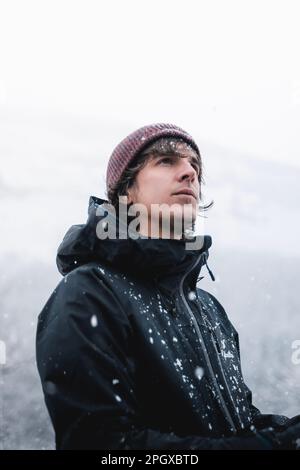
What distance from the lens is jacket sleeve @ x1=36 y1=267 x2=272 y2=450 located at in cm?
126

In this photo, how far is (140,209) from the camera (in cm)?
207

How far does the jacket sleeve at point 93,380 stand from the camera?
49.8 inches

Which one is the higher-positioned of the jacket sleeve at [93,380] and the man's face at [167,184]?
the man's face at [167,184]

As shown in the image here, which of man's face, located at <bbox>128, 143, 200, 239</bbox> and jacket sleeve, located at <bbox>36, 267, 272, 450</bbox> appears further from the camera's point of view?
man's face, located at <bbox>128, 143, 200, 239</bbox>

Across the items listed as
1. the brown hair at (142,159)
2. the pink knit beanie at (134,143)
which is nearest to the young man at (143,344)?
the brown hair at (142,159)

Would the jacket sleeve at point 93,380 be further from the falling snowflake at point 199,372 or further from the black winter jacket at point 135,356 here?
the falling snowflake at point 199,372

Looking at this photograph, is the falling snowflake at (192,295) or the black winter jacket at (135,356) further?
the falling snowflake at (192,295)

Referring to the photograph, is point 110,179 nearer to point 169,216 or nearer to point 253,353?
point 169,216

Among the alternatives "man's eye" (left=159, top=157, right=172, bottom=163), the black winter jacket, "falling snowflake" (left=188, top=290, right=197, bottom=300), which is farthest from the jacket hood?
"man's eye" (left=159, top=157, right=172, bottom=163)

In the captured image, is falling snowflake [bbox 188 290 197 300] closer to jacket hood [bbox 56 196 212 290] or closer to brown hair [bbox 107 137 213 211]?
jacket hood [bbox 56 196 212 290]

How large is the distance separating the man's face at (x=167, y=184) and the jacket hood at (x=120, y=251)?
0.29m

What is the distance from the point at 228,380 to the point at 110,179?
4.58ft

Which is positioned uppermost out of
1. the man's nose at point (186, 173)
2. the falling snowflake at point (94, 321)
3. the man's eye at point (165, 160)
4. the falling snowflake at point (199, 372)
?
the man's eye at point (165, 160)

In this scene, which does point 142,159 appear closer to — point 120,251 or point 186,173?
point 186,173
